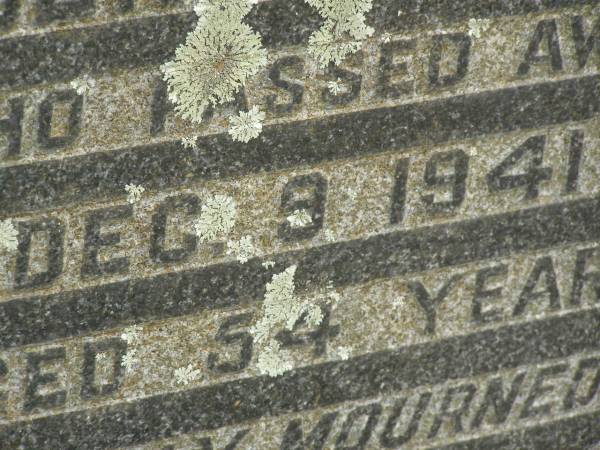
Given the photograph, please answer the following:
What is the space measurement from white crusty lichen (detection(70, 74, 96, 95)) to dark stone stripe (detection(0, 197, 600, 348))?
425mm

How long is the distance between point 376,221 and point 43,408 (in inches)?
34.4

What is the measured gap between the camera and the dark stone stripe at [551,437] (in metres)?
1.69

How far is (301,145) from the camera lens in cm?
146

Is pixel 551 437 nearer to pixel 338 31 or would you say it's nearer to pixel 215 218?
pixel 215 218

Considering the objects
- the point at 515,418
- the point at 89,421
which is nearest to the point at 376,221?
the point at 515,418

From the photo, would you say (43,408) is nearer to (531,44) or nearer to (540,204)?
(540,204)

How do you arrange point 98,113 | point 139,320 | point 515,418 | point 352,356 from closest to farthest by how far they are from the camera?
point 98,113 → point 139,320 → point 352,356 → point 515,418

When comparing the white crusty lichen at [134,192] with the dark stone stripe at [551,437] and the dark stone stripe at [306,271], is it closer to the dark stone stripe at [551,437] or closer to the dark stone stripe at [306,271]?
the dark stone stripe at [306,271]

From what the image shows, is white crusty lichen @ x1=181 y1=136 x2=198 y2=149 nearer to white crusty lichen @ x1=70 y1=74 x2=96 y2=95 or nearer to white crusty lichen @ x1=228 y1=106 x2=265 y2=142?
white crusty lichen @ x1=228 y1=106 x2=265 y2=142

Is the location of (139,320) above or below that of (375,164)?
below

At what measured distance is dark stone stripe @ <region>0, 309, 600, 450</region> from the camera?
1.47 meters

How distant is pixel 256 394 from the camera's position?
61.5 inches

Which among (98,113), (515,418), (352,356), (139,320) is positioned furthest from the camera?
(515,418)

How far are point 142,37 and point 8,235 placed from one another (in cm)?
50
